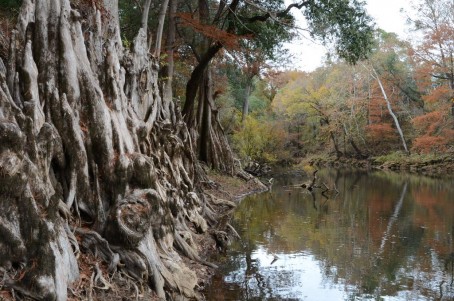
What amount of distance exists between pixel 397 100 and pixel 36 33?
1750 inches

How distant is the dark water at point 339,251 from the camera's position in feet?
28.6

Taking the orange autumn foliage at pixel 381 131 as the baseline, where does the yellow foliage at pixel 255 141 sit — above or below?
below

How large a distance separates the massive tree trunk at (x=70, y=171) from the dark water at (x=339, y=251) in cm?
148

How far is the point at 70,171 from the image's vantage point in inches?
276

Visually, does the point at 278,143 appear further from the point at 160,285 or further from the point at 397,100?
the point at 160,285

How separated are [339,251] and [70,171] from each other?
7185mm

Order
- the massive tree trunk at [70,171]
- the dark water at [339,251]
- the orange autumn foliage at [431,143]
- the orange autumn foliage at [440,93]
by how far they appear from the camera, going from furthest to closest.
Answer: the orange autumn foliage at [431,143] < the orange autumn foliage at [440,93] < the dark water at [339,251] < the massive tree trunk at [70,171]

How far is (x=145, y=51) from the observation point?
39.0 ft

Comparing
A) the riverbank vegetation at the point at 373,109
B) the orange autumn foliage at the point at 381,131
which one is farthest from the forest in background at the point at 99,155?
the orange autumn foliage at the point at 381,131

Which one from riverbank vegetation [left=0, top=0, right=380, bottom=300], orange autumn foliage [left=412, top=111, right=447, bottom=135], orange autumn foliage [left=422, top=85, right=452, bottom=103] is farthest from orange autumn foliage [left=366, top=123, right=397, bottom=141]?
riverbank vegetation [left=0, top=0, right=380, bottom=300]

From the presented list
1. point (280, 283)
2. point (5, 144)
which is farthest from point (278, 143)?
point (5, 144)

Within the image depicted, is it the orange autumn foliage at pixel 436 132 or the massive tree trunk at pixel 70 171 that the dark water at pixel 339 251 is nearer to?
the massive tree trunk at pixel 70 171

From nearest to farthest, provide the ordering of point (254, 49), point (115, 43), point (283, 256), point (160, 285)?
point (160, 285) → point (115, 43) → point (283, 256) → point (254, 49)

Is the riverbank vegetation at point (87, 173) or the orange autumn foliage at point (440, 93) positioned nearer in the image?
Answer: the riverbank vegetation at point (87, 173)
